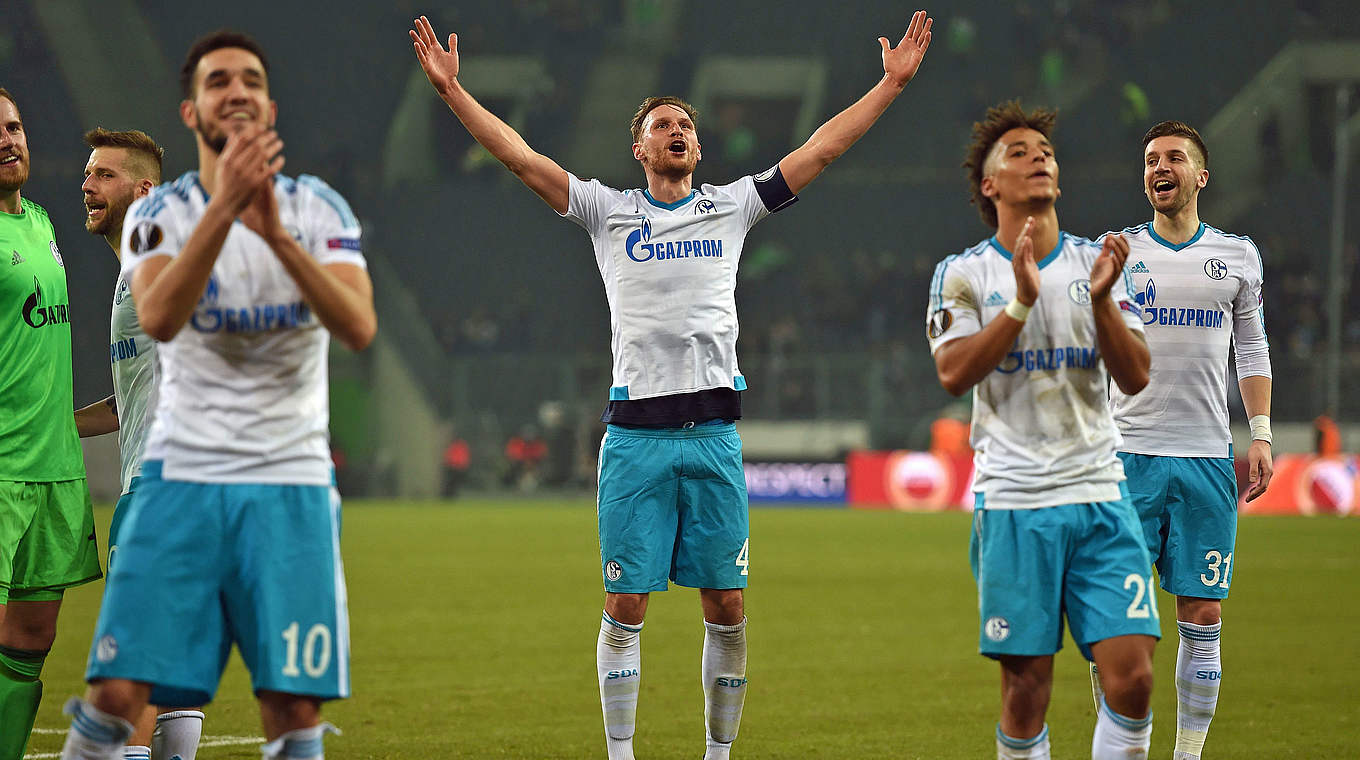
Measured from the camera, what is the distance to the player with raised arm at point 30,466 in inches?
231

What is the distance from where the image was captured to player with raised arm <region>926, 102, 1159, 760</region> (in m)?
4.86

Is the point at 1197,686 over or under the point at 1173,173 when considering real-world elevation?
under

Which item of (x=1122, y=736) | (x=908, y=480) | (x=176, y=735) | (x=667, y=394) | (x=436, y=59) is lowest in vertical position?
(x=908, y=480)

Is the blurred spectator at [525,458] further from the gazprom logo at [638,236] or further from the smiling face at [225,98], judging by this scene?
the smiling face at [225,98]

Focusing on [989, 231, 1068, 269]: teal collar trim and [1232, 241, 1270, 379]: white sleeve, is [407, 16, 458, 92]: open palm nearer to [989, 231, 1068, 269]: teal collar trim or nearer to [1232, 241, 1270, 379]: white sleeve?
[989, 231, 1068, 269]: teal collar trim

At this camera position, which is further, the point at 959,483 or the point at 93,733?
the point at 959,483

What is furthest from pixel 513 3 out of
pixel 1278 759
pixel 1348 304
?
pixel 1278 759

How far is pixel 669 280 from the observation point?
6.71 m

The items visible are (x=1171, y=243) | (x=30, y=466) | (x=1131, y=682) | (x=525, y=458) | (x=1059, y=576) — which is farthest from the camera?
(x=525, y=458)

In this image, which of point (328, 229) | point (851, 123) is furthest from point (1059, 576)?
point (851, 123)

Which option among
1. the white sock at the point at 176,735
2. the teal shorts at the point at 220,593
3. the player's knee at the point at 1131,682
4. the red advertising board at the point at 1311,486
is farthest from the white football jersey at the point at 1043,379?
the red advertising board at the point at 1311,486

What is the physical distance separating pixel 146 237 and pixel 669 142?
2.98 meters

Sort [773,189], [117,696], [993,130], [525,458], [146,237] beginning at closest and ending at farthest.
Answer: [117,696], [146,237], [993,130], [773,189], [525,458]

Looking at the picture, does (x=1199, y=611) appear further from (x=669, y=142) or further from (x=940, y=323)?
(x=669, y=142)
